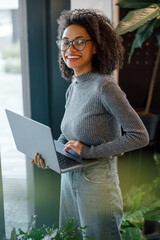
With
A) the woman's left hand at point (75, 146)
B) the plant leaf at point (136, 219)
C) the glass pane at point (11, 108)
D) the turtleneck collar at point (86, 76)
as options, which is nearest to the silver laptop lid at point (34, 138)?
the woman's left hand at point (75, 146)

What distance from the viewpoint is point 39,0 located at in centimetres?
172

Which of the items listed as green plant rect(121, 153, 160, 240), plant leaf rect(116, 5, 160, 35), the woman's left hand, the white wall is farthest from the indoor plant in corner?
green plant rect(121, 153, 160, 240)

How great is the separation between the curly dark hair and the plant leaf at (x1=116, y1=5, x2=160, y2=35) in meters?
0.26

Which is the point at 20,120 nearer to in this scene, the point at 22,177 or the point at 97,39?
the point at 97,39

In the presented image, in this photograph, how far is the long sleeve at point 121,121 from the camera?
1294 millimetres

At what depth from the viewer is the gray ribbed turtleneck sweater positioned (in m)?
1.30

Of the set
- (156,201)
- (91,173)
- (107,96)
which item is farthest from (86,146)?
(156,201)

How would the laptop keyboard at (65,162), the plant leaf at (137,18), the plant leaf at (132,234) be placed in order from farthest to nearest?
the plant leaf at (132,234) → the plant leaf at (137,18) → the laptop keyboard at (65,162)

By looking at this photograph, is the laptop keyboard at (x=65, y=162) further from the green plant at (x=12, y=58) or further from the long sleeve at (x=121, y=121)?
the green plant at (x=12, y=58)

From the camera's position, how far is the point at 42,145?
4.23 ft

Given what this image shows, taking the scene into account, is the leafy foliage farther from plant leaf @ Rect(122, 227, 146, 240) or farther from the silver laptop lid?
plant leaf @ Rect(122, 227, 146, 240)

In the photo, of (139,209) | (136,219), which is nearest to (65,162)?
(136,219)

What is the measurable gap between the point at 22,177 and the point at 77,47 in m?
1.03

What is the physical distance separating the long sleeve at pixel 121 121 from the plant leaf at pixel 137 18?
503 millimetres
